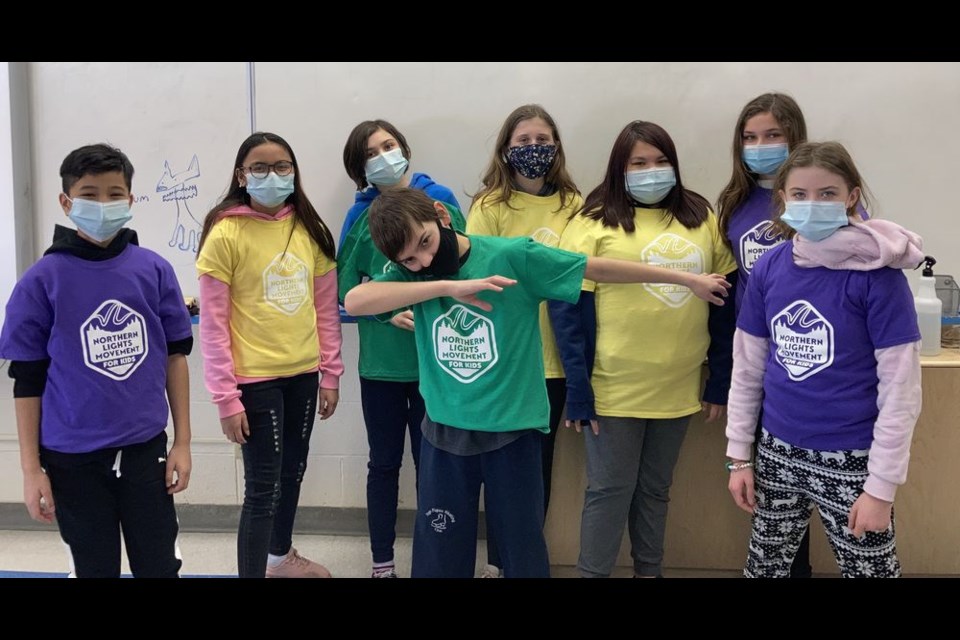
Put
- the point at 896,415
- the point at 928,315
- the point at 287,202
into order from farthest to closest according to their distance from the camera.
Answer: the point at 928,315 < the point at 287,202 < the point at 896,415

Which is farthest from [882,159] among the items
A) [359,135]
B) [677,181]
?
[359,135]

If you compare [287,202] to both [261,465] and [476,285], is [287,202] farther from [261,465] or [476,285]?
[476,285]

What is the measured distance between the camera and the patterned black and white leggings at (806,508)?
171 centimetres

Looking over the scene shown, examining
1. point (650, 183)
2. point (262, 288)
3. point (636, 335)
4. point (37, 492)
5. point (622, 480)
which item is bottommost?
point (622, 480)

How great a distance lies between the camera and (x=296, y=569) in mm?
2615

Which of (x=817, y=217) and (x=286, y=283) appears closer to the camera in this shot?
(x=817, y=217)

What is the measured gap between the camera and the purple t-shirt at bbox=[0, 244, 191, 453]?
5.72 feet

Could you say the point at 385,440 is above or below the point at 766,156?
below

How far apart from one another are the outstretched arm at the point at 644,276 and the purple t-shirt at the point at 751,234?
0.31m

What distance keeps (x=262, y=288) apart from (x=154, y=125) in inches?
43.6

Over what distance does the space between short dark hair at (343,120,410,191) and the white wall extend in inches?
11.5

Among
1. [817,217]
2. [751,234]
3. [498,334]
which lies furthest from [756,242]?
[498,334]

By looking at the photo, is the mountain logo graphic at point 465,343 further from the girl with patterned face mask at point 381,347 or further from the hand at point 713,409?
the hand at point 713,409

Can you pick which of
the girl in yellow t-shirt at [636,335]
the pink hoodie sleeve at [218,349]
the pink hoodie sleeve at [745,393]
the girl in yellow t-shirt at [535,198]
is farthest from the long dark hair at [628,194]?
the pink hoodie sleeve at [218,349]
